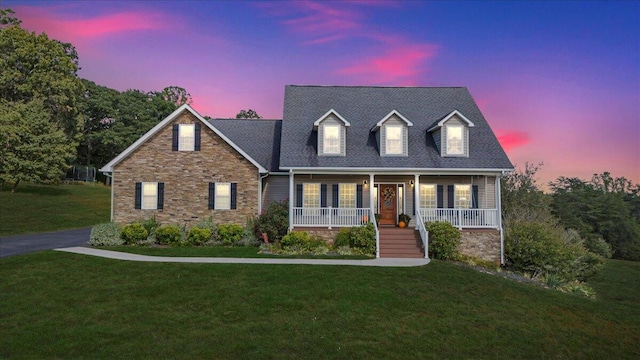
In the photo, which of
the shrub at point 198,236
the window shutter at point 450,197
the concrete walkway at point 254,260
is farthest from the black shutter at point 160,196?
the window shutter at point 450,197

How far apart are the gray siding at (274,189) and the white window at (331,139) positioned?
3027 millimetres

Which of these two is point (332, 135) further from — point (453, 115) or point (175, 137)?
point (175, 137)

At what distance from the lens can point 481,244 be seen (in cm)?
1952

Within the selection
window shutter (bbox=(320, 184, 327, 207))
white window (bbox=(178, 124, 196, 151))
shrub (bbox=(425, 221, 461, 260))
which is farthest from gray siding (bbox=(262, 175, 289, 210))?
shrub (bbox=(425, 221, 461, 260))

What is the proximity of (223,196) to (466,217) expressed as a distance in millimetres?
12642

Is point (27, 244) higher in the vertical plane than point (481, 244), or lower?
lower

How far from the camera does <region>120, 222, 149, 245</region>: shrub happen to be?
19.3 m

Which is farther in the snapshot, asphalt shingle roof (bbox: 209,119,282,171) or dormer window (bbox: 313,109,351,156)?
asphalt shingle roof (bbox: 209,119,282,171)

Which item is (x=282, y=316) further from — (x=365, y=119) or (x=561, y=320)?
(x=365, y=119)

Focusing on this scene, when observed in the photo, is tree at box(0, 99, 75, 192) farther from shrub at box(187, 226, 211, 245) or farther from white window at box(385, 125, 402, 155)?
white window at box(385, 125, 402, 155)

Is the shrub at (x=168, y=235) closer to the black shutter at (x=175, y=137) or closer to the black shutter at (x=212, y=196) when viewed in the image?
the black shutter at (x=212, y=196)

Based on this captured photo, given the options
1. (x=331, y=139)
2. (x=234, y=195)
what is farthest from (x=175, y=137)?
(x=331, y=139)

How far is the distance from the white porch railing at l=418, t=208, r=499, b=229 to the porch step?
1.07 metres

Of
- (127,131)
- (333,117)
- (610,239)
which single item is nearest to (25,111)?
(127,131)
